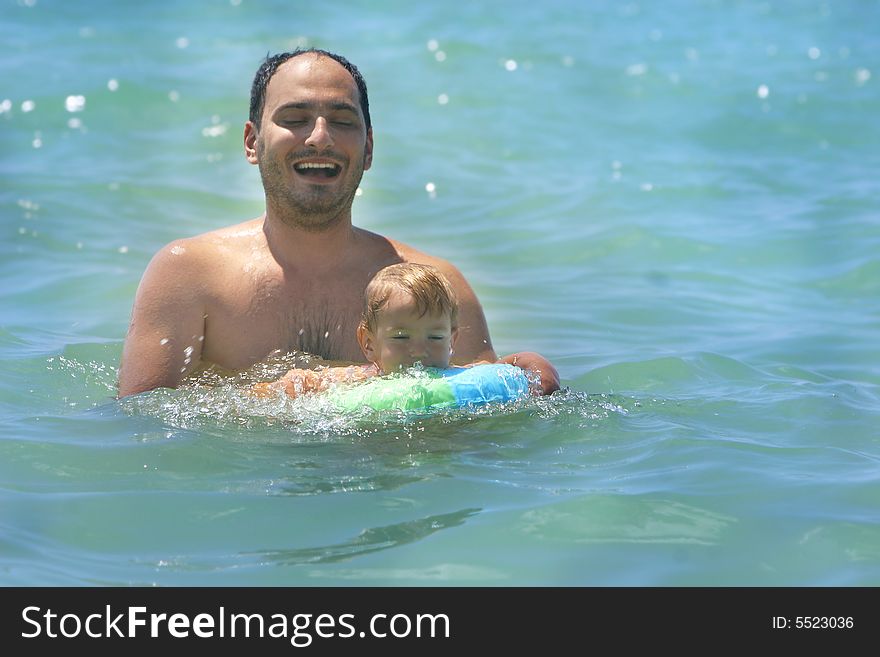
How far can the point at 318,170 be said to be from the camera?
5.09 meters

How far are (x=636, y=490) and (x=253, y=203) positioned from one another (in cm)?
632

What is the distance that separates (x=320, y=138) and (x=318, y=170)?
0.15 metres

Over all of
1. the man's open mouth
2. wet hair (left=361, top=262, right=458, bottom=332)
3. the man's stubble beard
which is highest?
the man's open mouth

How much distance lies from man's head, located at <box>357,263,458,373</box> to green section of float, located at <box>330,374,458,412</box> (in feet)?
0.38

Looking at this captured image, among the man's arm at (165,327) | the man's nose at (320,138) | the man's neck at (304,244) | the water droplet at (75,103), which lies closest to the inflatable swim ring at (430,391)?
the man's arm at (165,327)

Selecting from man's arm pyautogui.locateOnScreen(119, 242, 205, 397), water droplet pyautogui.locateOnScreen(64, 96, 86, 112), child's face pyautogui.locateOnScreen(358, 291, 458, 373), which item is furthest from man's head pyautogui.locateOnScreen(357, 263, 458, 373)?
water droplet pyautogui.locateOnScreen(64, 96, 86, 112)

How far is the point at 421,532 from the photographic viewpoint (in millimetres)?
3695

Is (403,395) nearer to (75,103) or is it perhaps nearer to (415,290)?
(415,290)

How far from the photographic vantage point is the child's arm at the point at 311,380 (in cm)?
458

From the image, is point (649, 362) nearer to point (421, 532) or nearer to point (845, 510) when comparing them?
point (845, 510)

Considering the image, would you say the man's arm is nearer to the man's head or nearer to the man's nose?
the man's nose

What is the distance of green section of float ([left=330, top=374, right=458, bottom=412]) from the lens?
4.34m

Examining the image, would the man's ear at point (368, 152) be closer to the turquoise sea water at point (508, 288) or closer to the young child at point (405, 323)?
the young child at point (405, 323)
